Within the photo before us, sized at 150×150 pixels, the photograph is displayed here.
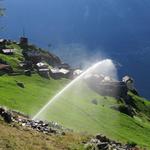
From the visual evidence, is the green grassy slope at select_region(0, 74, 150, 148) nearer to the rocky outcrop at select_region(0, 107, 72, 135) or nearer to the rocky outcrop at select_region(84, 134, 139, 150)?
the rocky outcrop at select_region(0, 107, 72, 135)

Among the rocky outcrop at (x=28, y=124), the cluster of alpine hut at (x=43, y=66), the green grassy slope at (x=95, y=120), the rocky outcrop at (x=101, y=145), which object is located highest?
the cluster of alpine hut at (x=43, y=66)

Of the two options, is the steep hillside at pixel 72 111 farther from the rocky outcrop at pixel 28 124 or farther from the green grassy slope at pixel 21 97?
the rocky outcrop at pixel 28 124

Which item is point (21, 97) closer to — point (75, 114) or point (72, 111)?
point (72, 111)

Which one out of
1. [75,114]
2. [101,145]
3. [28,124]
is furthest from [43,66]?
[101,145]

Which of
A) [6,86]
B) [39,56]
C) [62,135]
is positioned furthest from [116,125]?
[39,56]

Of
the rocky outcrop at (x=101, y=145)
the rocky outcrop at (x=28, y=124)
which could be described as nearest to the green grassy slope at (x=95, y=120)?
the rocky outcrop at (x=28, y=124)

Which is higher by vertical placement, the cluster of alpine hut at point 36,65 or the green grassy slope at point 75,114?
the cluster of alpine hut at point 36,65

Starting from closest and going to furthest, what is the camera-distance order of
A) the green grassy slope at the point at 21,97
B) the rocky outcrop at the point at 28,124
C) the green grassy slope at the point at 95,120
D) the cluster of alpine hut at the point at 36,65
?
1. the rocky outcrop at the point at 28,124
2. the green grassy slope at the point at 21,97
3. the green grassy slope at the point at 95,120
4. the cluster of alpine hut at the point at 36,65

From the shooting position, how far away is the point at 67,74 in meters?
152

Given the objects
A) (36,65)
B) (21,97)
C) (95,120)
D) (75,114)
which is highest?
(36,65)

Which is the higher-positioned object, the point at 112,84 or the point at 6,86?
the point at 112,84

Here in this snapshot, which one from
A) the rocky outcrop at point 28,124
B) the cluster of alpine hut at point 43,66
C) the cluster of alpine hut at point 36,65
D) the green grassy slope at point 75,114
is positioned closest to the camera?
the rocky outcrop at point 28,124

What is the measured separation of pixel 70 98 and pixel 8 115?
5508cm

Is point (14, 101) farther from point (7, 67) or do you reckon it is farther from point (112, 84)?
point (112, 84)
